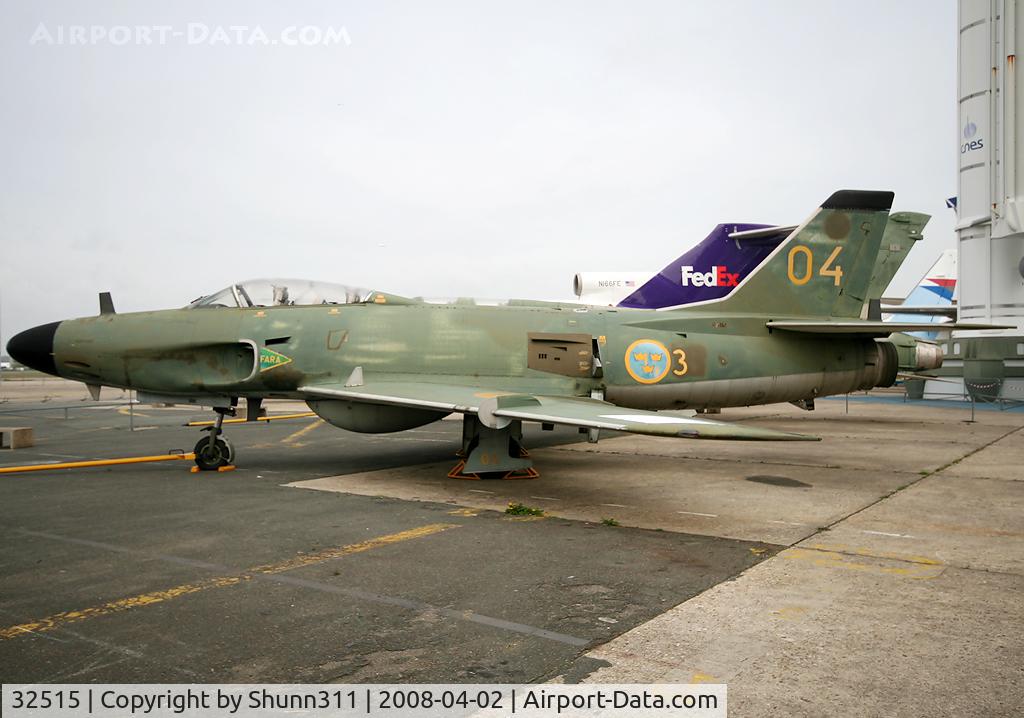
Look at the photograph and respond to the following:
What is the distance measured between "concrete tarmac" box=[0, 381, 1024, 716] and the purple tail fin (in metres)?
8.44

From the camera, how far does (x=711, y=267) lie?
59.6 ft

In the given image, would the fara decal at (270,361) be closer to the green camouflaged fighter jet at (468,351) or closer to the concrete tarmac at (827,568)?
the green camouflaged fighter jet at (468,351)

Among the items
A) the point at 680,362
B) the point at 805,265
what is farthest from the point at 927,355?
the point at 680,362

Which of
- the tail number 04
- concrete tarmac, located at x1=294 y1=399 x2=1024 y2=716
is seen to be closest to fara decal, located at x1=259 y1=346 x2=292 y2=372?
concrete tarmac, located at x1=294 y1=399 x2=1024 y2=716

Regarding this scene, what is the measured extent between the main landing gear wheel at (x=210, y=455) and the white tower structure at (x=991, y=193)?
26.5 m

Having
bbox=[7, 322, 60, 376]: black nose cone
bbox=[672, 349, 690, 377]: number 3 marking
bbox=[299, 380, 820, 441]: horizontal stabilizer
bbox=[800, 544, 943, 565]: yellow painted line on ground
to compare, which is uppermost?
bbox=[7, 322, 60, 376]: black nose cone

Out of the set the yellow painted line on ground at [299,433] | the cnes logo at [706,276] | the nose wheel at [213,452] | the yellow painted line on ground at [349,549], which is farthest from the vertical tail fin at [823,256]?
the yellow painted line on ground at [299,433]

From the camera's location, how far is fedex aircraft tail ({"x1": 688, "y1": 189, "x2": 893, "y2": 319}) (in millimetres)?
11672

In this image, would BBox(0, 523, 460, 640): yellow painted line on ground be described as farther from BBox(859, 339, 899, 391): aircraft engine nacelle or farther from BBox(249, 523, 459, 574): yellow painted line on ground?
BBox(859, 339, 899, 391): aircraft engine nacelle

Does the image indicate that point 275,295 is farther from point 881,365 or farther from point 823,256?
point 881,365

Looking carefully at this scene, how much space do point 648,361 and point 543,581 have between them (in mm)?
6295

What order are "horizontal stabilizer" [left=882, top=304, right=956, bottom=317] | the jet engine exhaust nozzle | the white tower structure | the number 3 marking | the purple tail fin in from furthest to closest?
"horizontal stabilizer" [left=882, top=304, right=956, bottom=317]
the white tower structure
the purple tail fin
the jet engine exhaust nozzle
the number 3 marking

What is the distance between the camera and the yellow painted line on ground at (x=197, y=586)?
4.12 meters

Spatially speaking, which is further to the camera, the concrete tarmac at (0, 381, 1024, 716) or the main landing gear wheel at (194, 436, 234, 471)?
the main landing gear wheel at (194, 436, 234, 471)
